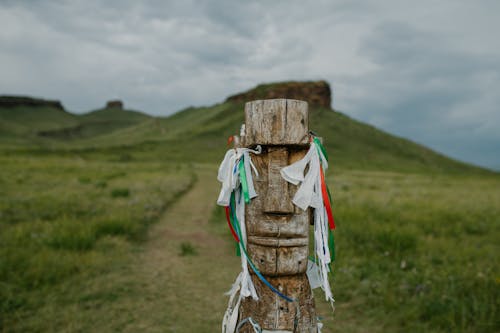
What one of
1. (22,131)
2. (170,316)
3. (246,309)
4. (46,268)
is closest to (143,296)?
(170,316)

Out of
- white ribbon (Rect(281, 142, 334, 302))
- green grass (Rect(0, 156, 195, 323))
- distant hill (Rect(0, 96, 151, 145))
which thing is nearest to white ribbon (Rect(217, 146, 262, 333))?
white ribbon (Rect(281, 142, 334, 302))

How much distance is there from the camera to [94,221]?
8227mm

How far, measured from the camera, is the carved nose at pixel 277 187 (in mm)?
2373

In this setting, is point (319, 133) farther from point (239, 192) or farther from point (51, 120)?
point (51, 120)

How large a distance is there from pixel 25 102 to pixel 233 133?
133m

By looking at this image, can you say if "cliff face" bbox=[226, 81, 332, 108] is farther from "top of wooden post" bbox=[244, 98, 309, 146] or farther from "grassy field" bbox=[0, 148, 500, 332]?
"top of wooden post" bbox=[244, 98, 309, 146]

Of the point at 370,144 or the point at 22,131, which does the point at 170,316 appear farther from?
the point at 22,131

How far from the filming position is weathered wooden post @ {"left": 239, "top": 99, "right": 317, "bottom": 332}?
232 centimetres

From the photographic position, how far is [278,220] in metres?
2.40

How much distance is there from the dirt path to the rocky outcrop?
180m

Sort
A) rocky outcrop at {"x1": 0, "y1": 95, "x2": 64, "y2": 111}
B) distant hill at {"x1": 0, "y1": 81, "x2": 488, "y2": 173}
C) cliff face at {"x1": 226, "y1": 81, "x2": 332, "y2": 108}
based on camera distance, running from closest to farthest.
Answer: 1. distant hill at {"x1": 0, "y1": 81, "x2": 488, "y2": 173}
2. cliff face at {"x1": 226, "y1": 81, "x2": 332, "y2": 108}
3. rocky outcrop at {"x1": 0, "y1": 95, "x2": 64, "y2": 111}

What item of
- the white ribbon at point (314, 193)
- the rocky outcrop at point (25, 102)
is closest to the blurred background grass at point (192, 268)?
the white ribbon at point (314, 193)

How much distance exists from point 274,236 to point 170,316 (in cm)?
314

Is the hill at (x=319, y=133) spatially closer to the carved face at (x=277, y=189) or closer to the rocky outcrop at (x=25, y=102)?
the carved face at (x=277, y=189)
